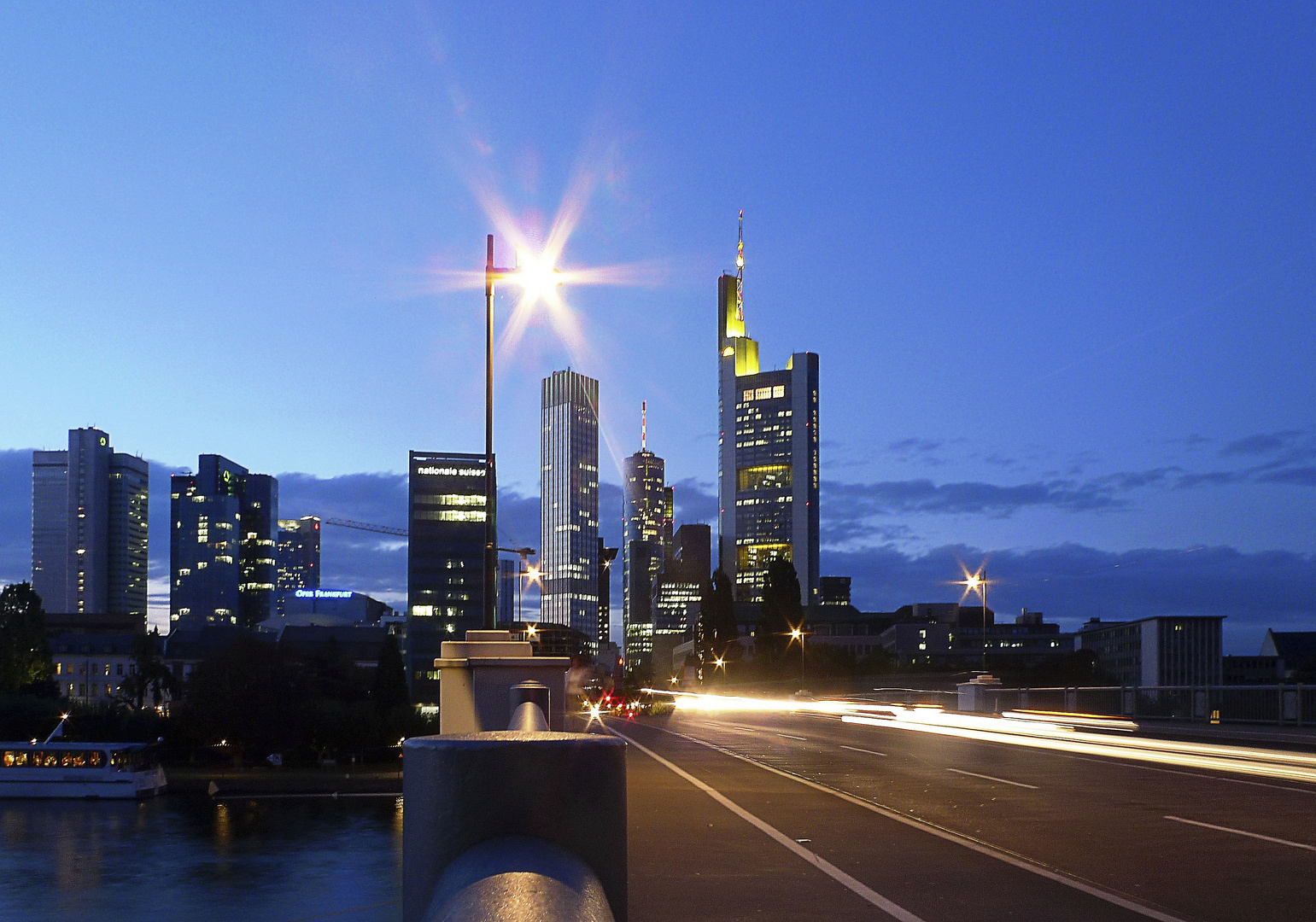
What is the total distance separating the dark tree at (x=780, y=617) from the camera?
120938 mm

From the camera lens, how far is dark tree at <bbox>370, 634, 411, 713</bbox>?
146 m

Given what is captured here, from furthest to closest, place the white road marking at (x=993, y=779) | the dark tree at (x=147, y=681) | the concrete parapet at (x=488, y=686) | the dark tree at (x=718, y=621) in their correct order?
the dark tree at (x=718, y=621) < the dark tree at (x=147, y=681) < the white road marking at (x=993, y=779) < the concrete parapet at (x=488, y=686)

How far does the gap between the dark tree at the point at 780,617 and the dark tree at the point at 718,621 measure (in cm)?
2090

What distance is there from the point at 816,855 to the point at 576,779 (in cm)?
1201

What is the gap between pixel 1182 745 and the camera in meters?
27.8

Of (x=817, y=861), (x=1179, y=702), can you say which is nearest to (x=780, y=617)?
(x=1179, y=702)

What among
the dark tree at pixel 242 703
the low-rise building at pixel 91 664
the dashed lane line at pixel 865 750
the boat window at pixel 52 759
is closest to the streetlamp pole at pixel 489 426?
the dashed lane line at pixel 865 750

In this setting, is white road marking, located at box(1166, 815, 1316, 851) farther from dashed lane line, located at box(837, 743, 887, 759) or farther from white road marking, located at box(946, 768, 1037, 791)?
dashed lane line, located at box(837, 743, 887, 759)

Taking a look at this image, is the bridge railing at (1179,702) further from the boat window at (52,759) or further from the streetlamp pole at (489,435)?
the boat window at (52,759)

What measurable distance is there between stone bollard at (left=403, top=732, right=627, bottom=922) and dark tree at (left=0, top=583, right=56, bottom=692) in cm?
13625

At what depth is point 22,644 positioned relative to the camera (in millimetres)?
132750

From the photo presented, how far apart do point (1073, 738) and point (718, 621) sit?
115 m

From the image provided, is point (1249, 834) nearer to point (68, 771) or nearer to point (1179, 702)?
point (1179, 702)

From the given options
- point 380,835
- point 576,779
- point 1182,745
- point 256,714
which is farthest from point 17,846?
point 256,714
